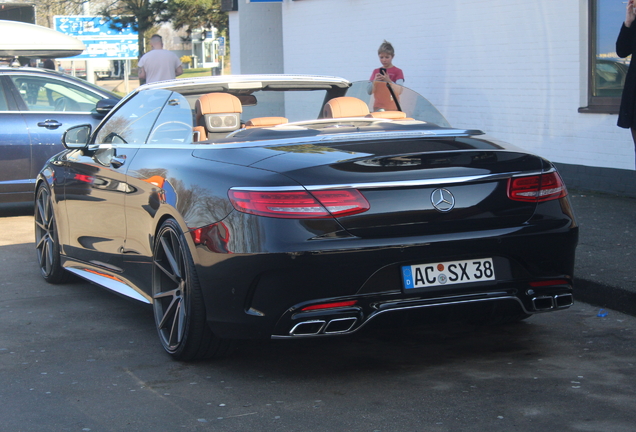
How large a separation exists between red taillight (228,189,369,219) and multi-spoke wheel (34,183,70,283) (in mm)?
3278

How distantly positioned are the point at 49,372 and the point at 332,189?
6.05 ft

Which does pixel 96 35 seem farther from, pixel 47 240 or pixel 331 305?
pixel 331 305

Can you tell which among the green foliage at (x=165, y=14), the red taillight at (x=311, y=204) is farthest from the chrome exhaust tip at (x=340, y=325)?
the green foliage at (x=165, y=14)

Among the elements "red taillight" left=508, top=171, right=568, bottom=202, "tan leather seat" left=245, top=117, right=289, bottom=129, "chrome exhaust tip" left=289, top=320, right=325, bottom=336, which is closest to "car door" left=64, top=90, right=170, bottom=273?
"tan leather seat" left=245, top=117, right=289, bottom=129

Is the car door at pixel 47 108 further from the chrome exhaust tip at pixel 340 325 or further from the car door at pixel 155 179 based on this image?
the chrome exhaust tip at pixel 340 325

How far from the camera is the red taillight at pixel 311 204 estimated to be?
4102 mm

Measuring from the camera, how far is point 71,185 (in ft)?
21.3

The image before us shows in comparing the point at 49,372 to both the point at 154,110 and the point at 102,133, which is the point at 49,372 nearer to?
the point at 154,110

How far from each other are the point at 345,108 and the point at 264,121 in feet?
1.77

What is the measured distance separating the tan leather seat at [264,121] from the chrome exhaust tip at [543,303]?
69.7 inches

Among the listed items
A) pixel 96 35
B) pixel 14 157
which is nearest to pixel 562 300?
pixel 14 157

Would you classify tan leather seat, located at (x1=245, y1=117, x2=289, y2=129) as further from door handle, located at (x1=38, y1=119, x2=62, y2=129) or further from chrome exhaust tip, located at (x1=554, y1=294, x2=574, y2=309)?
door handle, located at (x1=38, y1=119, x2=62, y2=129)

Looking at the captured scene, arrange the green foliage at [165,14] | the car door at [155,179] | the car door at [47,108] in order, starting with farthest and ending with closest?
1. the green foliage at [165,14]
2. the car door at [47,108]
3. the car door at [155,179]

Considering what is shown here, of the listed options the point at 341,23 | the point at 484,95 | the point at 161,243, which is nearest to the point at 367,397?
the point at 161,243
